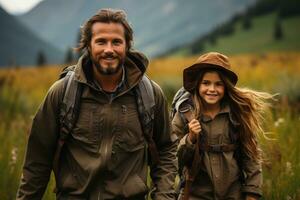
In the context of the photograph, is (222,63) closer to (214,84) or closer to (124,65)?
(214,84)

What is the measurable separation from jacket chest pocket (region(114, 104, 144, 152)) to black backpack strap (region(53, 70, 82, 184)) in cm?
27

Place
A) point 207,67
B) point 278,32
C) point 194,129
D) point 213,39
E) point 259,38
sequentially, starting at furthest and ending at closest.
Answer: point 213,39 < point 259,38 < point 278,32 < point 207,67 < point 194,129

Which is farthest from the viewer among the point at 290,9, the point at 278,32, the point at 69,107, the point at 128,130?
the point at 290,9

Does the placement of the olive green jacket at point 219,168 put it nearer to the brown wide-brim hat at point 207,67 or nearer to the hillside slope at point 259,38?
the brown wide-brim hat at point 207,67

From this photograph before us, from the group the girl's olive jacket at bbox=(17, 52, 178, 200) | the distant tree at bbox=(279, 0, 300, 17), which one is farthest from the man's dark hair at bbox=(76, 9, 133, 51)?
the distant tree at bbox=(279, 0, 300, 17)

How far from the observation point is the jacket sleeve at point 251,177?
405 centimetres

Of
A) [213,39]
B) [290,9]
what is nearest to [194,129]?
[290,9]

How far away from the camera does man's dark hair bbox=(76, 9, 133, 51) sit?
3.28 metres

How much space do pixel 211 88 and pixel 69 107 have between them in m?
1.47

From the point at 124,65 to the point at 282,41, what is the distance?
392 ft

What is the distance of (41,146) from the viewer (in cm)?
324

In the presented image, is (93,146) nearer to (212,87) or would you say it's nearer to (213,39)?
(212,87)

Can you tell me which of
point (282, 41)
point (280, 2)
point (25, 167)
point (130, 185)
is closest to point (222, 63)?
point (130, 185)

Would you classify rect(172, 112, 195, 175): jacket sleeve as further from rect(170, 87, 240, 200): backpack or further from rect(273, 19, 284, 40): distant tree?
rect(273, 19, 284, 40): distant tree
